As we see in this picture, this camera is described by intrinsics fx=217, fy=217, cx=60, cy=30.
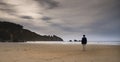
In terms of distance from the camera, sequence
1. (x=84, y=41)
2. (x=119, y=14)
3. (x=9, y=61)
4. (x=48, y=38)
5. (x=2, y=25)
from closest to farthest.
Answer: (x=9, y=61) < (x=119, y=14) < (x=84, y=41) < (x=2, y=25) < (x=48, y=38)

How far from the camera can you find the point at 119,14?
8.55 metres

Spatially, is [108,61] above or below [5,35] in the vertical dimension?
below

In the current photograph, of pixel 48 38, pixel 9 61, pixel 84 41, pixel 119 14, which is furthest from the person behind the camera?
pixel 48 38

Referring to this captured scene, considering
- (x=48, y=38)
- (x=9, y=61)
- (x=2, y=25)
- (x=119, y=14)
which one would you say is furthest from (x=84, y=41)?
(x=48, y=38)

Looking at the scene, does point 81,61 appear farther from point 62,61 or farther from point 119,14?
point 119,14

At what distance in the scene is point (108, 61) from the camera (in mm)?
8141

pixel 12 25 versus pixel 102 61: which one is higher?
pixel 12 25

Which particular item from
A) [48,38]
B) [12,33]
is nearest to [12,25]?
[12,33]

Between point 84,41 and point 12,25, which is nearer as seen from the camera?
point 84,41

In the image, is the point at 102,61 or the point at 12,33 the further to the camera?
the point at 12,33

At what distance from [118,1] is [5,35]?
70955 millimetres

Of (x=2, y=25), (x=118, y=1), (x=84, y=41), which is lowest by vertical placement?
(x=84, y=41)

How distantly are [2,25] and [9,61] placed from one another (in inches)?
2710

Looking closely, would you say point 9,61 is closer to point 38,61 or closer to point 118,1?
point 38,61
